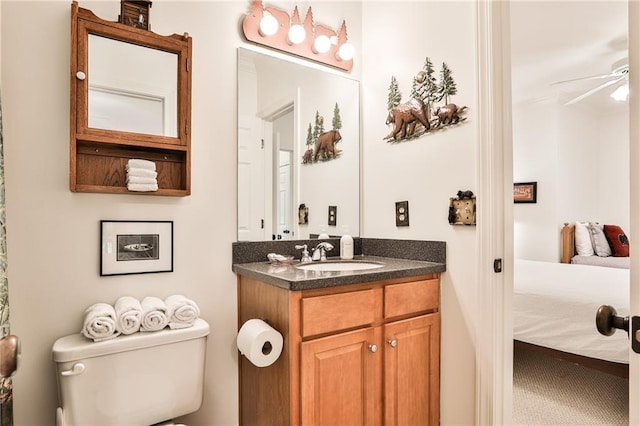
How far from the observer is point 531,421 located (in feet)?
6.70

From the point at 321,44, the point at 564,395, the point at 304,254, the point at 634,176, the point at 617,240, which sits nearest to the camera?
the point at 634,176

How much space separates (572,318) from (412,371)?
1.44 meters

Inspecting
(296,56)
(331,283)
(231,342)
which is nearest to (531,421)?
(331,283)

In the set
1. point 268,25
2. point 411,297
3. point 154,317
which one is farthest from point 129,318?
point 268,25

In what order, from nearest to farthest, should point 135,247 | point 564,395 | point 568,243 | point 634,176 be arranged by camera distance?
1. point 634,176
2. point 135,247
3. point 564,395
4. point 568,243

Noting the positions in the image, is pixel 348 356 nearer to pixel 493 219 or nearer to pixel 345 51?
pixel 493 219

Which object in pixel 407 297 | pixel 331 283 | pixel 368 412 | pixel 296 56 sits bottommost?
pixel 368 412

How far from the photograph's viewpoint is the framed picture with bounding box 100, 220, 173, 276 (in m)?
1.50

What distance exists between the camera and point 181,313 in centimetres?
145

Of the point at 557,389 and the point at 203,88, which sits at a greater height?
the point at 203,88

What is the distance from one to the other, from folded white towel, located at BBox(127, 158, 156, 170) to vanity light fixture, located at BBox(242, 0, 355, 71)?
2.72 feet

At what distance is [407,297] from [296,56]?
1.43m

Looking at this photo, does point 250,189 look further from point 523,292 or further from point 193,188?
point 523,292

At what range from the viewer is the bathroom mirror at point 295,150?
1.85 meters
